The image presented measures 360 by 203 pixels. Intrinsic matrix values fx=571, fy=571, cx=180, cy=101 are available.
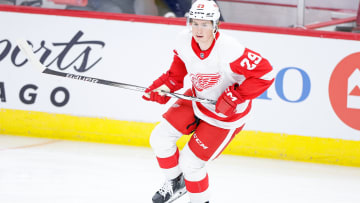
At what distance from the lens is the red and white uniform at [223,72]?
2639 millimetres

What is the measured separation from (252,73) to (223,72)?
151 mm

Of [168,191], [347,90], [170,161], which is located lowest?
[347,90]

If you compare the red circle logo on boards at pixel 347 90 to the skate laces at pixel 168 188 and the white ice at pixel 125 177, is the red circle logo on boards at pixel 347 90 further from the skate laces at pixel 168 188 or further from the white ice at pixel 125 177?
the skate laces at pixel 168 188

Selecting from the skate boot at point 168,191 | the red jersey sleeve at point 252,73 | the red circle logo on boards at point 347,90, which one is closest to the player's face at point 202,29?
the red jersey sleeve at point 252,73

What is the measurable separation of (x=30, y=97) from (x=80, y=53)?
527 mm

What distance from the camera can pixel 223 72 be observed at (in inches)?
106

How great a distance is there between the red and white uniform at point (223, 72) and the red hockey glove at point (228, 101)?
0.11ft

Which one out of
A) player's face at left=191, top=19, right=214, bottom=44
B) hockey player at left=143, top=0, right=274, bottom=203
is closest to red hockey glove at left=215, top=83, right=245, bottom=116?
hockey player at left=143, top=0, right=274, bottom=203

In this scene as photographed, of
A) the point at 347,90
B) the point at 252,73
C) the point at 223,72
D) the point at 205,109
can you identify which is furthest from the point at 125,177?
the point at 347,90

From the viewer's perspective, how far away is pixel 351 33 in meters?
4.04

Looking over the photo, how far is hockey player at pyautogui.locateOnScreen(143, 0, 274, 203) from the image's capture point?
263 centimetres

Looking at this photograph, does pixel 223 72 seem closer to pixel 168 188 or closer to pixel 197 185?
pixel 197 185

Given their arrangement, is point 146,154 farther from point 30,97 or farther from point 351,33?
point 351,33

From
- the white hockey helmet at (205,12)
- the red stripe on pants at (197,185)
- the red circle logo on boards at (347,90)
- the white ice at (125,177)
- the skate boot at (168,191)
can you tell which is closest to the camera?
the white hockey helmet at (205,12)
